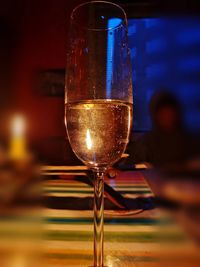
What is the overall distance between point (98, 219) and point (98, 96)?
0.17 meters

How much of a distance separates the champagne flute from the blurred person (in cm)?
57

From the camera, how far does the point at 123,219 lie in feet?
1.97

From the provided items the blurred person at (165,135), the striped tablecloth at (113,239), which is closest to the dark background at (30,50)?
the blurred person at (165,135)

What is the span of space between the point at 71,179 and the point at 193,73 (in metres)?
2.72

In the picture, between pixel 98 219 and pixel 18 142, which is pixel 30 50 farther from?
pixel 98 219

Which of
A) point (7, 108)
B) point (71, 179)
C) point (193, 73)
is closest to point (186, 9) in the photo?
point (193, 73)

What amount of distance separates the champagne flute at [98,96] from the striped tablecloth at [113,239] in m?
0.06

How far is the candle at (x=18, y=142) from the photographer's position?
592 millimetres

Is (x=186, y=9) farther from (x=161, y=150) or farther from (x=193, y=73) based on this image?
(x=161, y=150)

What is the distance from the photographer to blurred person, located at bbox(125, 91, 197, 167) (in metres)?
1.19

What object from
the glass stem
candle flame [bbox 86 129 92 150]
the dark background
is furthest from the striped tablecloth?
the dark background

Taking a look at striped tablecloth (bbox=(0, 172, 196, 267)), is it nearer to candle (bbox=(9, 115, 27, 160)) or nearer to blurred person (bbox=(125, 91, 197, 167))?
candle (bbox=(9, 115, 27, 160))

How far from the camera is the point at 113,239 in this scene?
497 millimetres

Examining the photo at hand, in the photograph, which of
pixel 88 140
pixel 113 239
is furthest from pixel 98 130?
pixel 113 239
